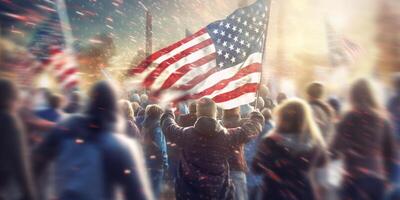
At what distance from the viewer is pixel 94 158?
11.0ft

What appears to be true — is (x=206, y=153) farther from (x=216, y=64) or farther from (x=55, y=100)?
(x=216, y=64)

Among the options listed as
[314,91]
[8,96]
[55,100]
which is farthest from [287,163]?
[55,100]

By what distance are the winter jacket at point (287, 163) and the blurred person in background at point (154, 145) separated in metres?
3.23

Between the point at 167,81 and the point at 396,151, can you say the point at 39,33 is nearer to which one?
the point at 167,81

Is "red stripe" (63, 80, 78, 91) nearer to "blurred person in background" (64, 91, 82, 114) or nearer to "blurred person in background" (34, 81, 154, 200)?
"blurred person in background" (64, 91, 82, 114)

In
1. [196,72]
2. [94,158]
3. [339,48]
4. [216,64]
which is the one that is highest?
[339,48]

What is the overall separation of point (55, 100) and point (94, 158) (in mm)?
3095

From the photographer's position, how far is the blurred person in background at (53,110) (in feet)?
20.3

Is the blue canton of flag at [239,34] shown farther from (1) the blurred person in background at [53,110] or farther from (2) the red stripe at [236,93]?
(1) the blurred person in background at [53,110]

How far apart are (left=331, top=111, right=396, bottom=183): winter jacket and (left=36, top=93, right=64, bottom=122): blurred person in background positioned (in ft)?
10.1

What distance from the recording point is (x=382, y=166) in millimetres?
5148

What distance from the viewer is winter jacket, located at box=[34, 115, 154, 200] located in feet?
11.1

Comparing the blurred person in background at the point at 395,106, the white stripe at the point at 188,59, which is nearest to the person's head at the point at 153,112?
the white stripe at the point at 188,59

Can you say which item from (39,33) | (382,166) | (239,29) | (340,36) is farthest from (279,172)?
(340,36)
